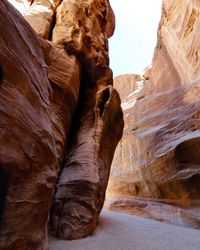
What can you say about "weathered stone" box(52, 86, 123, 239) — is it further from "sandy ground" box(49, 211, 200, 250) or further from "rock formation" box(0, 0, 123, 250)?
"sandy ground" box(49, 211, 200, 250)

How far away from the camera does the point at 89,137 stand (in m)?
5.98

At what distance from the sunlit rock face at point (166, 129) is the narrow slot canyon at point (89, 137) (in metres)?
0.05

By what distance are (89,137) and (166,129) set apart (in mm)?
5645

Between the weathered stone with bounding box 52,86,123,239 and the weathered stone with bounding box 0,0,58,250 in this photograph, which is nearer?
the weathered stone with bounding box 0,0,58,250

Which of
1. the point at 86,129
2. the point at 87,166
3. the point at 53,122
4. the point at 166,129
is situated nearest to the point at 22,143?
the point at 87,166

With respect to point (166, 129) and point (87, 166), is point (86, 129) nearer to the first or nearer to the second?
point (87, 166)

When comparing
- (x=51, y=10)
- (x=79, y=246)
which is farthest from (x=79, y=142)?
(x=51, y=10)

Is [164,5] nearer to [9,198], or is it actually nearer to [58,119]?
[58,119]

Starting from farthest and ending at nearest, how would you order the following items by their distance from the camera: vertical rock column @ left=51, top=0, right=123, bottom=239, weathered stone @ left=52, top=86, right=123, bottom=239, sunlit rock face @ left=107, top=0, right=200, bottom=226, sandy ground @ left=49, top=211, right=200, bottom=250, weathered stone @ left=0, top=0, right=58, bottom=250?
sunlit rock face @ left=107, top=0, right=200, bottom=226, vertical rock column @ left=51, top=0, right=123, bottom=239, weathered stone @ left=52, top=86, right=123, bottom=239, sandy ground @ left=49, top=211, right=200, bottom=250, weathered stone @ left=0, top=0, right=58, bottom=250

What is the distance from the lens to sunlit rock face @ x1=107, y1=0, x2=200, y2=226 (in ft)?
28.9

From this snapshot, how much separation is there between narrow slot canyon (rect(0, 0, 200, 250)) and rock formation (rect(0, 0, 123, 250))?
2cm

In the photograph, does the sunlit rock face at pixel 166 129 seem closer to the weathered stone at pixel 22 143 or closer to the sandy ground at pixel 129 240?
the sandy ground at pixel 129 240

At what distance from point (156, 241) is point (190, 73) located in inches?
370

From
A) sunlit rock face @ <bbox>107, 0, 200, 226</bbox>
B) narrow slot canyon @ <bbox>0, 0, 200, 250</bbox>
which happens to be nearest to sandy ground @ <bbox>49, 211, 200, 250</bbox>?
narrow slot canyon @ <bbox>0, 0, 200, 250</bbox>
